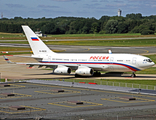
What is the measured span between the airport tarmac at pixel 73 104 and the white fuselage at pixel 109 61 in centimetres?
1630

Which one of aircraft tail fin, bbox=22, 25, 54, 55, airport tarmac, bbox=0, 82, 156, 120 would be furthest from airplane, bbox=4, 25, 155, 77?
airport tarmac, bbox=0, 82, 156, 120

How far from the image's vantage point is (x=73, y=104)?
4338 centimetres

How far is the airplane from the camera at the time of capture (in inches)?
2773

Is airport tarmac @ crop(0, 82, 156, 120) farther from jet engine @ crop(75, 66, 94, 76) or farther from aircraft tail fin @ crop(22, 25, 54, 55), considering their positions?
aircraft tail fin @ crop(22, 25, 54, 55)

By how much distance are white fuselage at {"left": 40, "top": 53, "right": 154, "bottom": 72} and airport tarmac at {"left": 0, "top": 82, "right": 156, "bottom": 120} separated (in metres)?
16.3

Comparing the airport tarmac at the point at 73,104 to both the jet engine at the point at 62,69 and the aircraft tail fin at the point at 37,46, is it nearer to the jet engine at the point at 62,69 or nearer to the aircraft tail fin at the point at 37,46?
the jet engine at the point at 62,69

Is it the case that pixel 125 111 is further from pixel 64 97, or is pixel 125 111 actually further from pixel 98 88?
pixel 98 88

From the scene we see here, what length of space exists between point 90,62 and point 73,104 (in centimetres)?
3004

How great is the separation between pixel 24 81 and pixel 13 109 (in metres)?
26.9

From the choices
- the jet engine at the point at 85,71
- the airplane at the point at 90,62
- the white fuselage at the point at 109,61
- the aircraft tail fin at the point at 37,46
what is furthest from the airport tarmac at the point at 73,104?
the aircraft tail fin at the point at 37,46

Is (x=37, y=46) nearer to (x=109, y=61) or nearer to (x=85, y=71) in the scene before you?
(x=85, y=71)

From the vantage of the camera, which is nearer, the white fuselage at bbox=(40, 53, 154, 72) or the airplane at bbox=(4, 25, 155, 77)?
the white fuselage at bbox=(40, 53, 154, 72)

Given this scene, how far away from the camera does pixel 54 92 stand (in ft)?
175

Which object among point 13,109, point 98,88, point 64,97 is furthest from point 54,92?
point 13,109
